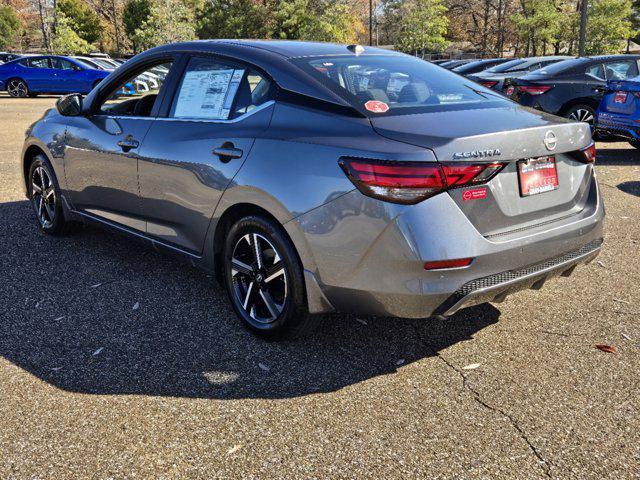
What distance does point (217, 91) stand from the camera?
395cm

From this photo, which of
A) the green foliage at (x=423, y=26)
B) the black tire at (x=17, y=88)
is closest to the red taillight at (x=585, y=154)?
the black tire at (x=17, y=88)

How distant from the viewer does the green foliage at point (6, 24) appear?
2154 inches

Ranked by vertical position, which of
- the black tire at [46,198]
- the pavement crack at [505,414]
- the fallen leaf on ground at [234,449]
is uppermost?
the black tire at [46,198]

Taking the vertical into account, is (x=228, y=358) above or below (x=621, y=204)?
above

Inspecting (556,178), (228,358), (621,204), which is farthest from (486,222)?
(621,204)

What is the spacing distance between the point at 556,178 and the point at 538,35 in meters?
41.3

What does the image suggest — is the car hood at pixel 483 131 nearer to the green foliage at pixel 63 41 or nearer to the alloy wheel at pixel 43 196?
the alloy wheel at pixel 43 196

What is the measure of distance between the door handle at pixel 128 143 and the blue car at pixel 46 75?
20562 millimetres

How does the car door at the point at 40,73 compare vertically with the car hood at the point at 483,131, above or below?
below

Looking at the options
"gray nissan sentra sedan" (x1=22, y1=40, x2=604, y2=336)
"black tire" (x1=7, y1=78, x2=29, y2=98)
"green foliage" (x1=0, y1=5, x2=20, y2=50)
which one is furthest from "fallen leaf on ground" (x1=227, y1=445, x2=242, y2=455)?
"green foliage" (x1=0, y1=5, x2=20, y2=50)

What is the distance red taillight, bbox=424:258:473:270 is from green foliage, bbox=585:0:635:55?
3710 cm

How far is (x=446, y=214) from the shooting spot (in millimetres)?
2932

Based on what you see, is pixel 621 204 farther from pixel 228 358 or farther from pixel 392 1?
pixel 392 1

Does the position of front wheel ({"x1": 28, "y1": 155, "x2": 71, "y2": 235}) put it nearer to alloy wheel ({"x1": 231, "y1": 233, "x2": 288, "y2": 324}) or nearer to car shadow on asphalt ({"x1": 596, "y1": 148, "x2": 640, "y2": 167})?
→ alloy wheel ({"x1": 231, "y1": 233, "x2": 288, "y2": 324})
